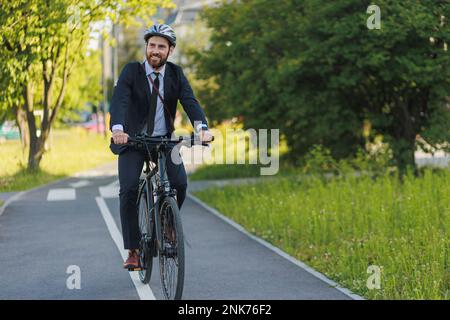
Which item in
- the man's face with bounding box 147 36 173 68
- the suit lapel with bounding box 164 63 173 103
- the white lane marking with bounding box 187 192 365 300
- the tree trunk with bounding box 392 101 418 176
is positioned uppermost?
the man's face with bounding box 147 36 173 68

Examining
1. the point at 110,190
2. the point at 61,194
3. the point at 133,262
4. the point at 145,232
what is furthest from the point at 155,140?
the point at 110,190

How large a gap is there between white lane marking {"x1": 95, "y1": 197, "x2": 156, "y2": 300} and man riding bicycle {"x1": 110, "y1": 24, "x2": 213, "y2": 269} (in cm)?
67

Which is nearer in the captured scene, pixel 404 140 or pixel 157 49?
pixel 157 49

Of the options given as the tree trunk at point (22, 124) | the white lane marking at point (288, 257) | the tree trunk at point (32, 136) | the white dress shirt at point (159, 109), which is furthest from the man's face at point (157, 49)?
the tree trunk at point (22, 124)

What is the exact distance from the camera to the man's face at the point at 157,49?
23.7 feet

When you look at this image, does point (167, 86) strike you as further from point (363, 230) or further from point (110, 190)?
point (110, 190)

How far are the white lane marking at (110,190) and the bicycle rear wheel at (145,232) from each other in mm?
9296

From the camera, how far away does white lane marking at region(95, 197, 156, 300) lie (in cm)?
754

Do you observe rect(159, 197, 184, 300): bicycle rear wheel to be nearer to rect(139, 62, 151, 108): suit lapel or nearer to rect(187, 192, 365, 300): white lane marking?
rect(139, 62, 151, 108): suit lapel

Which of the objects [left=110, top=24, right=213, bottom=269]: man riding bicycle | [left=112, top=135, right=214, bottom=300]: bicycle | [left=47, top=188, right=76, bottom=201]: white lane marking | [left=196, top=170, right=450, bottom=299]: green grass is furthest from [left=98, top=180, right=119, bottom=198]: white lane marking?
[left=110, top=24, right=213, bottom=269]: man riding bicycle

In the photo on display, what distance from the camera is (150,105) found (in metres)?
7.33

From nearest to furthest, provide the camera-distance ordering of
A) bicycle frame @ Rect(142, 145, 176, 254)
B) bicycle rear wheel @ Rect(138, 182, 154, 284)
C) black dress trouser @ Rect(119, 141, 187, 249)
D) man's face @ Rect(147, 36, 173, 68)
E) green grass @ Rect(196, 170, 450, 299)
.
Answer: bicycle frame @ Rect(142, 145, 176, 254), man's face @ Rect(147, 36, 173, 68), black dress trouser @ Rect(119, 141, 187, 249), bicycle rear wheel @ Rect(138, 182, 154, 284), green grass @ Rect(196, 170, 450, 299)

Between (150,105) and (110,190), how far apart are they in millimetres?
11212
